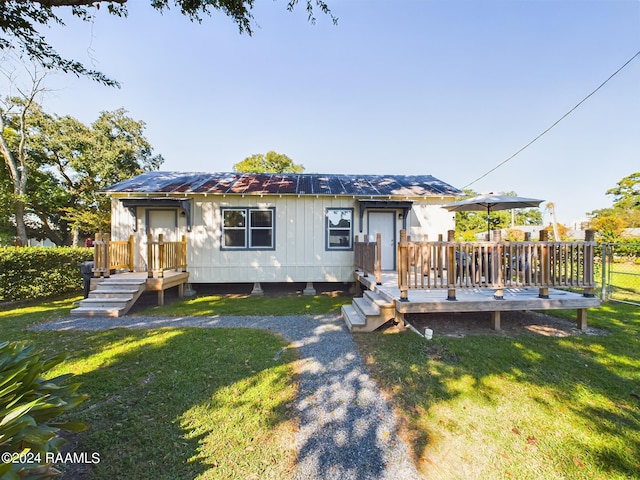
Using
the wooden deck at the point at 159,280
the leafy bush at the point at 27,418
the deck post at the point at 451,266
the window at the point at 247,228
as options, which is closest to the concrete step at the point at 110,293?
the wooden deck at the point at 159,280

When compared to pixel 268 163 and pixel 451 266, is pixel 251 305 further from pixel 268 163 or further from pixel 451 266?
pixel 268 163

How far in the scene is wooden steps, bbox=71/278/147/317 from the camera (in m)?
6.12

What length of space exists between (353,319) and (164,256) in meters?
5.49

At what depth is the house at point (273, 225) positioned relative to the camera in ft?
28.2

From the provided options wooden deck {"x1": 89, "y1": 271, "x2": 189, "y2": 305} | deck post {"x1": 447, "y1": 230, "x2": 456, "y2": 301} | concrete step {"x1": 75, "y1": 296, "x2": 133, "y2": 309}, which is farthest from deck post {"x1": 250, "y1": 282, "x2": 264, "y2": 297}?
deck post {"x1": 447, "y1": 230, "x2": 456, "y2": 301}

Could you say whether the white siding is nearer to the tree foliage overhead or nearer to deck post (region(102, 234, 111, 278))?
deck post (region(102, 234, 111, 278))

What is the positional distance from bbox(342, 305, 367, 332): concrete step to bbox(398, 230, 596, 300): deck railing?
0.92 m

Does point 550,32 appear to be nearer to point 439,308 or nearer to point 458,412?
point 439,308

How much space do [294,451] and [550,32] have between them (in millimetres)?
14565

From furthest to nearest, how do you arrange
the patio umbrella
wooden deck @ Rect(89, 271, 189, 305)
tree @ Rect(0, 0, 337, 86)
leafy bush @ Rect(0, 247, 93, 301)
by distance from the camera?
leafy bush @ Rect(0, 247, 93, 301) → wooden deck @ Rect(89, 271, 189, 305) → the patio umbrella → tree @ Rect(0, 0, 337, 86)

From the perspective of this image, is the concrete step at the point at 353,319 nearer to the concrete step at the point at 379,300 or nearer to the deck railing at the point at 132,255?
the concrete step at the point at 379,300

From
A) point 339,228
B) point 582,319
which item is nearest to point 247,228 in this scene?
point 339,228

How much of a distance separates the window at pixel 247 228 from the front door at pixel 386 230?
11.0 ft

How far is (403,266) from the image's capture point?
4852 millimetres
